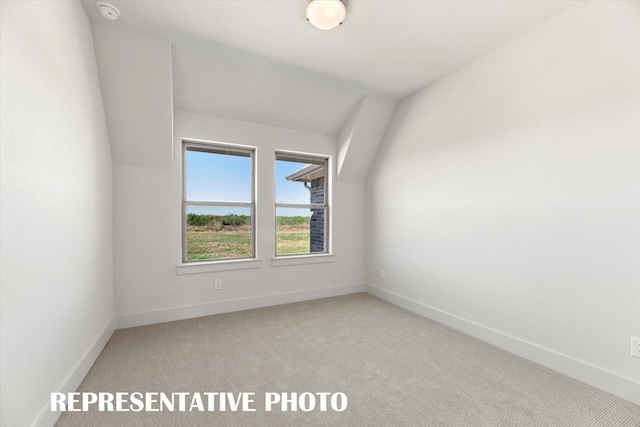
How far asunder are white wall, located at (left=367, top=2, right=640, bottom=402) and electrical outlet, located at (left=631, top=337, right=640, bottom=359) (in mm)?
33

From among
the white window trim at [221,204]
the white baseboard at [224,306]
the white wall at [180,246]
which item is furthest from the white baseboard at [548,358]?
the white window trim at [221,204]

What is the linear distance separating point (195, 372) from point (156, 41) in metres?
2.71

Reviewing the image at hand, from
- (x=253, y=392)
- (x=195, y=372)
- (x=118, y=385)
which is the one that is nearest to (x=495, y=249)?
(x=253, y=392)

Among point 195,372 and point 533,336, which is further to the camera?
point 533,336

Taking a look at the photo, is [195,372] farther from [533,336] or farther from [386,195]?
[386,195]

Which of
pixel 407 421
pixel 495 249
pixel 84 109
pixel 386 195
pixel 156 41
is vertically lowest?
pixel 407 421

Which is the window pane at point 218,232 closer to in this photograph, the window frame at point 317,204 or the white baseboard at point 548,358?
the window frame at point 317,204

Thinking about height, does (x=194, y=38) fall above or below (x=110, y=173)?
above

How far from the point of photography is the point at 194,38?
232 cm

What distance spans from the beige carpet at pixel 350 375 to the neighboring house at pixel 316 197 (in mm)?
1269

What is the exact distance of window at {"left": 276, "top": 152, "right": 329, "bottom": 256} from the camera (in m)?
3.70

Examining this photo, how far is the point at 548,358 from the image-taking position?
2.05 meters

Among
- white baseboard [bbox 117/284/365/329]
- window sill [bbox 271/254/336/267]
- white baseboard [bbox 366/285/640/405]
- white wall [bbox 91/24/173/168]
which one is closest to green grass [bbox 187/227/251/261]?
window sill [bbox 271/254/336/267]

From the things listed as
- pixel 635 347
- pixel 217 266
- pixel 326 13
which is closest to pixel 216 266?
pixel 217 266
